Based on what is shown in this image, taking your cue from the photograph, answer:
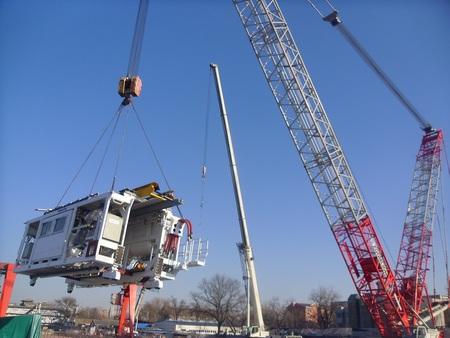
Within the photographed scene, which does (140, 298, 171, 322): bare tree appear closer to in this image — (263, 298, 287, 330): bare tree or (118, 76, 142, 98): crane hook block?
(263, 298, 287, 330): bare tree

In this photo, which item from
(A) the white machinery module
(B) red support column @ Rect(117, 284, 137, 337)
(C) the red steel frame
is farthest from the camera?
(C) the red steel frame

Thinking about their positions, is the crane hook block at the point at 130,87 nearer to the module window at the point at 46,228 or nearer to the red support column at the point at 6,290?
the module window at the point at 46,228

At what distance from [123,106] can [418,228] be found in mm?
48893

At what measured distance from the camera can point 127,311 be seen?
24938 mm

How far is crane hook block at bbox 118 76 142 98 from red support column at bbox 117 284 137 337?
33.5 ft

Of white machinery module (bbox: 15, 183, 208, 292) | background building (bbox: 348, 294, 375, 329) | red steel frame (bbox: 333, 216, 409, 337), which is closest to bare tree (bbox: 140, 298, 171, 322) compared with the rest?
background building (bbox: 348, 294, 375, 329)

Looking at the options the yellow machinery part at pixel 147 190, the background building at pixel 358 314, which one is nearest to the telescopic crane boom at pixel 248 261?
the yellow machinery part at pixel 147 190

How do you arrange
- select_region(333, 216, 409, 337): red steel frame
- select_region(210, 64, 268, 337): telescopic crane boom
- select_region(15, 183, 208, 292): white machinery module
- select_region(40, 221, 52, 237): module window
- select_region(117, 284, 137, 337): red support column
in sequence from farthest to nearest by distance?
select_region(333, 216, 409, 337): red steel frame < select_region(210, 64, 268, 337): telescopic crane boom < select_region(117, 284, 137, 337): red support column < select_region(40, 221, 52, 237): module window < select_region(15, 183, 208, 292): white machinery module

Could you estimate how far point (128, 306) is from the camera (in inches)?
961

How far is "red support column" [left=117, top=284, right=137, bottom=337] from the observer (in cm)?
2386

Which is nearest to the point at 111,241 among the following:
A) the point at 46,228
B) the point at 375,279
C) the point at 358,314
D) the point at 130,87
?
the point at 46,228

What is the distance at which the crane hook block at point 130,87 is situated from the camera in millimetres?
21266

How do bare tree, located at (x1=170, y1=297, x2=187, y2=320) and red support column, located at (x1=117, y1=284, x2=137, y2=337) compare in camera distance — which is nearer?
red support column, located at (x1=117, y1=284, x2=137, y2=337)

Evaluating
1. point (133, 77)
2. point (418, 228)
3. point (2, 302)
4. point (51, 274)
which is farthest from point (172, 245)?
point (418, 228)
